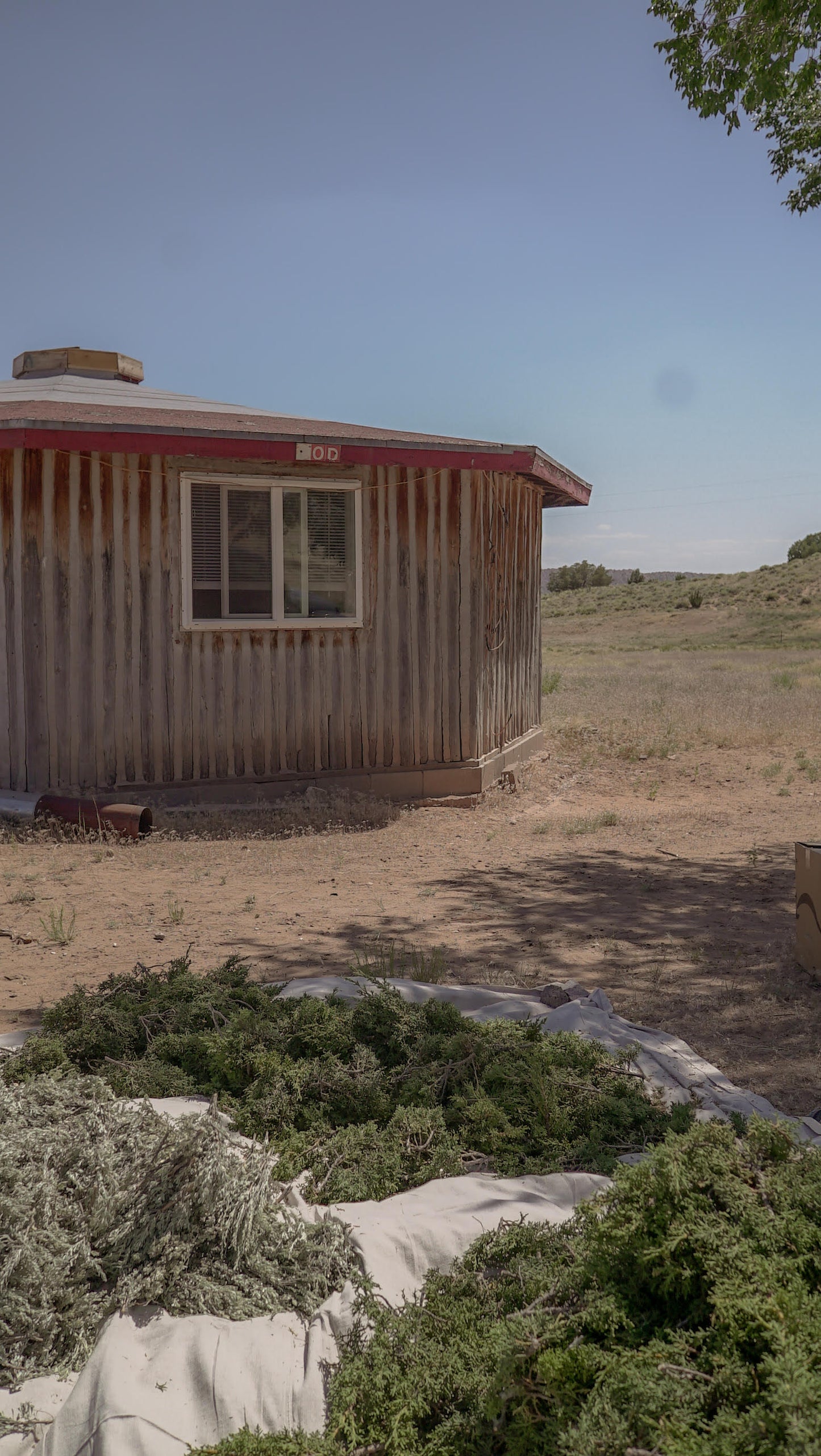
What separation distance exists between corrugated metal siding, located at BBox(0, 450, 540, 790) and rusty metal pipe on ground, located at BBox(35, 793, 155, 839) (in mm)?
509

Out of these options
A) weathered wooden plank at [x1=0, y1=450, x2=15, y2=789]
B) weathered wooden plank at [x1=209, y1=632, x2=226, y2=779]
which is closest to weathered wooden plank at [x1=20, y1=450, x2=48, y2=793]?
weathered wooden plank at [x1=0, y1=450, x2=15, y2=789]

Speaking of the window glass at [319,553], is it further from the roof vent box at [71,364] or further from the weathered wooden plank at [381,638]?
the roof vent box at [71,364]

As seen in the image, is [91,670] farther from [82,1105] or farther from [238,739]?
[82,1105]

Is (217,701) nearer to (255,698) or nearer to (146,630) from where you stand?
(255,698)

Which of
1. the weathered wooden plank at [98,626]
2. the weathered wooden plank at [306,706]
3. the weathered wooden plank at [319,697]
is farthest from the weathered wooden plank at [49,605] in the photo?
the weathered wooden plank at [319,697]

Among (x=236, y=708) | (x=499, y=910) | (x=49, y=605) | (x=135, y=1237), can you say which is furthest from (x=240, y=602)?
(x=135, y=1237)

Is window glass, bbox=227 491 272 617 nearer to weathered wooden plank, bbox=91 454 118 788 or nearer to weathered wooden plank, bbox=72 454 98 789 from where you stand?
weathered wooden plank, bbox=91 454 118 788

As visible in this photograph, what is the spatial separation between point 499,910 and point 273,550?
4.02 metres

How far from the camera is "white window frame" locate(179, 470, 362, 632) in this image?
28.2ft

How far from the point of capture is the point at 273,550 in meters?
8.90

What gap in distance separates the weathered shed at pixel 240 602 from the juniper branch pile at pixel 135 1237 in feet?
20.0

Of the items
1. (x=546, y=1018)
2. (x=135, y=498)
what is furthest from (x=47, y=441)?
(x=546, y=1018)

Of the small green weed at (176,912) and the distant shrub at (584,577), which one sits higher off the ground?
the distant shrub at (584,577)

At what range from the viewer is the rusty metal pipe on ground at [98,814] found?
7.84 metres
